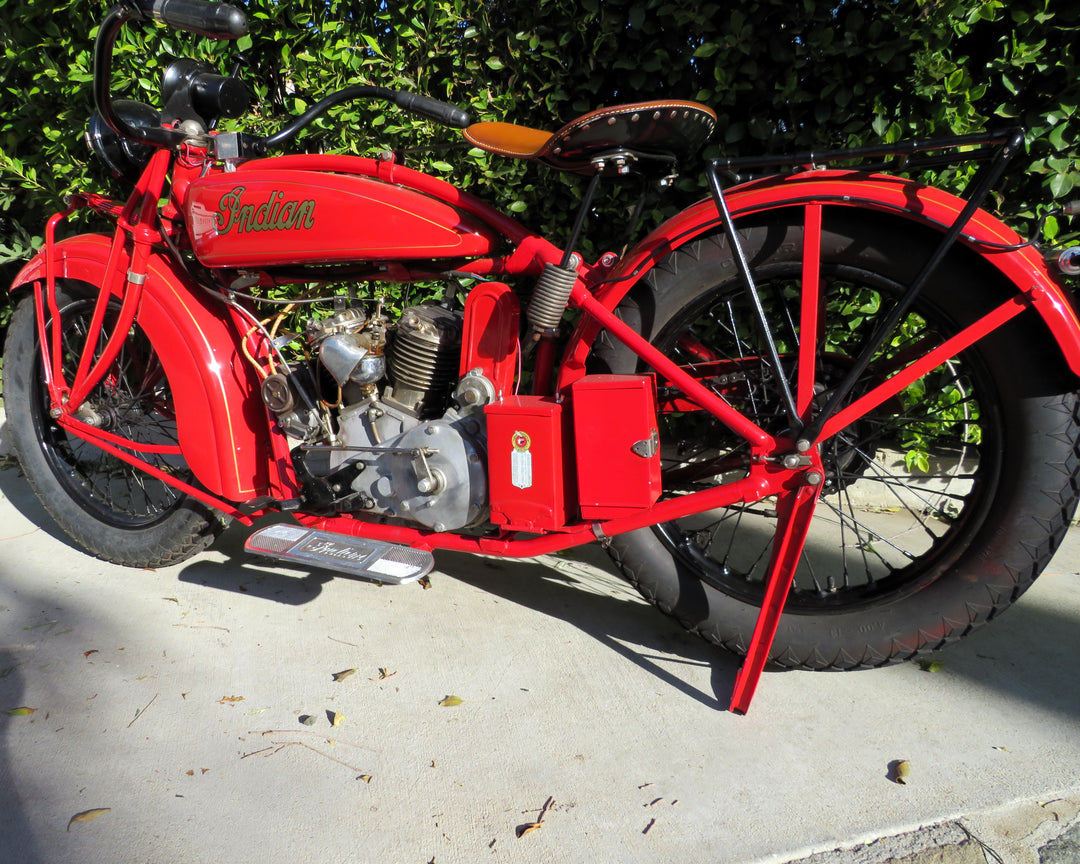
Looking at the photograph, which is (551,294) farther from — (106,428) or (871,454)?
(106,428)

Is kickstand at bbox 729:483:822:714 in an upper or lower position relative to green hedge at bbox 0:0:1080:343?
lower

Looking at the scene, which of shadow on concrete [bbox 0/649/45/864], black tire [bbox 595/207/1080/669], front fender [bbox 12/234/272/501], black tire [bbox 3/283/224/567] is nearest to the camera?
shadow on concrete [bbox 0/649/45/864]

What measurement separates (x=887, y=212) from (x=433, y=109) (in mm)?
1233

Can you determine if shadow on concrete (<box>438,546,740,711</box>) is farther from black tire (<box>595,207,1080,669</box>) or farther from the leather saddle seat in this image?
the leather saddle seat

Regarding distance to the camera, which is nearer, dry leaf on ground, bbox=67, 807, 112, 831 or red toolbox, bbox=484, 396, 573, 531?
dry leaf on ground, bbox=67, 807, 112, 831

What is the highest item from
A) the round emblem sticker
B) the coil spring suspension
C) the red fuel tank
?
the red fuel tank

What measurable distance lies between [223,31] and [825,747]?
7.27 ft

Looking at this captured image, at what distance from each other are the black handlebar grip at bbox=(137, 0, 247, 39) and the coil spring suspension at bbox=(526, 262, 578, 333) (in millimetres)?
925

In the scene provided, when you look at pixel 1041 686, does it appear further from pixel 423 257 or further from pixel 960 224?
pixel 423 257

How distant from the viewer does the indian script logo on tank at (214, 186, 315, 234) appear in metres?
1.99

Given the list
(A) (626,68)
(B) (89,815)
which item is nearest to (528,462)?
(B) (89,815)

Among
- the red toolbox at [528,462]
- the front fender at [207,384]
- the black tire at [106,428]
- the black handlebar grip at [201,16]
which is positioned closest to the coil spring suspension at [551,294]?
the red toolbox at [528,462]

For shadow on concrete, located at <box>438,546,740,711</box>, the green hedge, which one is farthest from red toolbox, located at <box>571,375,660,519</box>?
the green hedge

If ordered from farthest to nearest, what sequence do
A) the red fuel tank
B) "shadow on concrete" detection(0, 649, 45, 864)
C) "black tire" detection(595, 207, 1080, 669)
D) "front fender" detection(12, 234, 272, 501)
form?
"front fender" detection(12, 234, 272, 501) → the red fuel tank → "black tire" detection(595, 207, 1080, 669) → "shadow on concrete" detection(0, 649, 45, 864)
